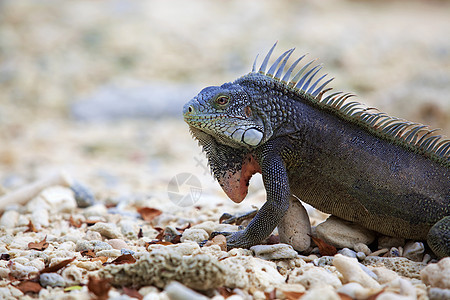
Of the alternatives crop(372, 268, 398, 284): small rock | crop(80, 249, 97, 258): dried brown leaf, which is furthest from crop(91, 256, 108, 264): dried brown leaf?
crop(372, 268, 398, 284): small rock

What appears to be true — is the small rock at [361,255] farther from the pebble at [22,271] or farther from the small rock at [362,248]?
the pebble at [22,271]

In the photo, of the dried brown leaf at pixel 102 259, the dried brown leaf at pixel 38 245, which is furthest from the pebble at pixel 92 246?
the dried brown leaf at pixel 38 245

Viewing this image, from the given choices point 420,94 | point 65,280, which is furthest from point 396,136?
point 420,94

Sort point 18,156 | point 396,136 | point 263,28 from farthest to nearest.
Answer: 1. point 263,28
2. point 18,156
3. point 396,136

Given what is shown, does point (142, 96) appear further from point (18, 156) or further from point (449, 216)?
point (449, 216)

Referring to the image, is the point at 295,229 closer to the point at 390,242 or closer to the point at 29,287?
the point at 390,242

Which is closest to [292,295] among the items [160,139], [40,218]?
[40,218]
